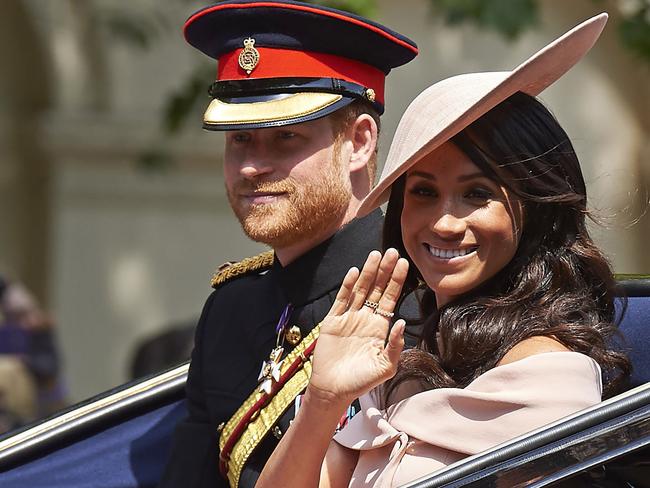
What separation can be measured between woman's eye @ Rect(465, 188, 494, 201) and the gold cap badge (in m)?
0.91

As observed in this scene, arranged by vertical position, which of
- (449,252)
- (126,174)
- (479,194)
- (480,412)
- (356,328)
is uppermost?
(479,194)

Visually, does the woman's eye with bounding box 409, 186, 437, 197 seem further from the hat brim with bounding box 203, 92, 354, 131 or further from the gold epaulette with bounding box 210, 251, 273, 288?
the gold epaulette with bounding box 210, 251, 273, 288

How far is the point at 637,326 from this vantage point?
3.30m

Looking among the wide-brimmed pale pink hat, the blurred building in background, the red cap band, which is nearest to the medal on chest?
the red cap band

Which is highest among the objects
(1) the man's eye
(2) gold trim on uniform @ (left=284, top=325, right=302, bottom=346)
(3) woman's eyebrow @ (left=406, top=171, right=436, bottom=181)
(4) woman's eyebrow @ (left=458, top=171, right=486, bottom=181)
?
(4) woman's eyebrow @ (left=458, top=171, right=486, bottom=181)

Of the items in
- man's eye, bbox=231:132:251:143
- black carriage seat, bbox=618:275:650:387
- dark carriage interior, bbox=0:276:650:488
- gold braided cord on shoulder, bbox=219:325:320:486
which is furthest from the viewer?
dark carriage interior, bbox=0:276:650:488

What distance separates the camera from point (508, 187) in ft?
9.44

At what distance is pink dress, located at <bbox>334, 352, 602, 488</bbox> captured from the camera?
8.82ft

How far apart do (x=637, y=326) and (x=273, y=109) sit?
946mm

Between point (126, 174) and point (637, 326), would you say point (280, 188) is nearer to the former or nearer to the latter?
point (637, 326)

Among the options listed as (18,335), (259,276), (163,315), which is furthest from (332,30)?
(163,315)

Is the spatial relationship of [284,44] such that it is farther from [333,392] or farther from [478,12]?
[478,12]

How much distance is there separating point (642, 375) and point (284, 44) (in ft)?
3.72

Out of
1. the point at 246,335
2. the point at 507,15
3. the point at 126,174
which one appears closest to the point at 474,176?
the point at 246,335
